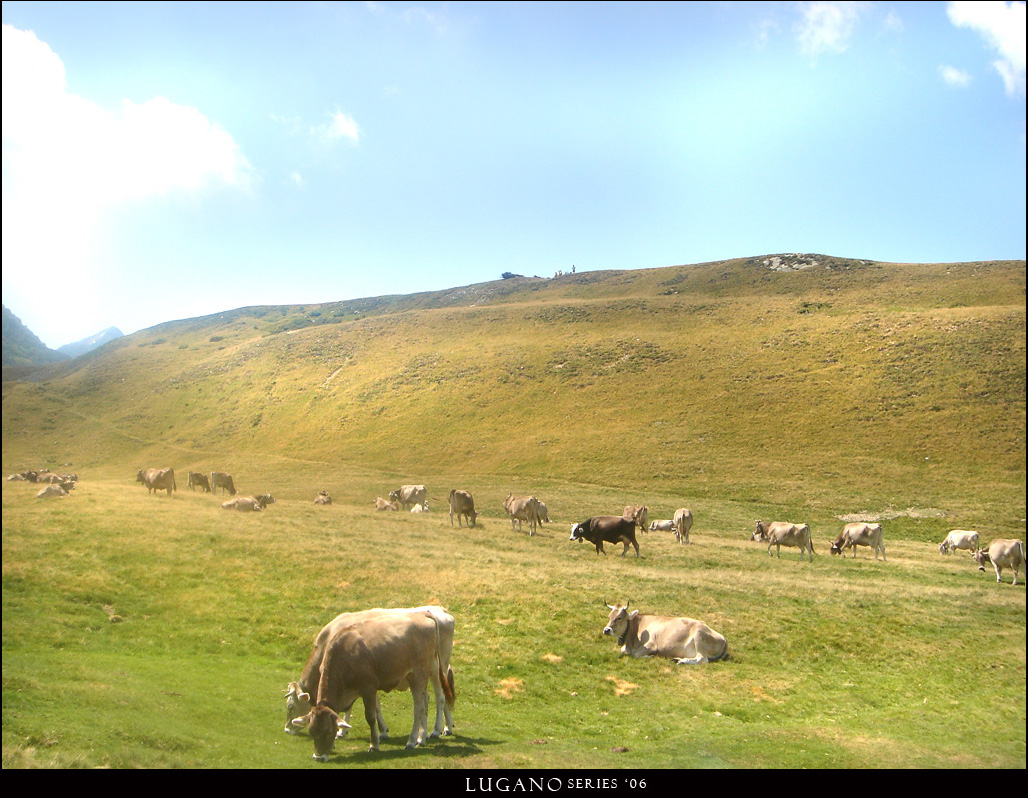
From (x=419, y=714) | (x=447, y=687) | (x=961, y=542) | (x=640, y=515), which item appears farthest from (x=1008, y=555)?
(x=419, y=714)

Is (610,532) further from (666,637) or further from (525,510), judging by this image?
(666,637)

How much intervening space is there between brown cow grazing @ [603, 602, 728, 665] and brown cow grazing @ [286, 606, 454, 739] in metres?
7.59

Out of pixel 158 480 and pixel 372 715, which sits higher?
pixel 158 480

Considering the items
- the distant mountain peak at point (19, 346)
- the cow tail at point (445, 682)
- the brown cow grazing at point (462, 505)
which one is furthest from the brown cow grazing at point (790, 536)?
the distant mountain peak at point (19, 346)

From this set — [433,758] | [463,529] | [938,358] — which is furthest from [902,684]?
[938,358]

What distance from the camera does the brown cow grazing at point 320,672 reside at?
1146 cm

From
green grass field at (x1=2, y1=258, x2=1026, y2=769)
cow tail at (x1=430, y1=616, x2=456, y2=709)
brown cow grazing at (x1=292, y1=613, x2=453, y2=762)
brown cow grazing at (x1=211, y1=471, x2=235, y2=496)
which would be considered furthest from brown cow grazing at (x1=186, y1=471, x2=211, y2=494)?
cow tail at (x1=430, y1=616, x2=456, y2=709)

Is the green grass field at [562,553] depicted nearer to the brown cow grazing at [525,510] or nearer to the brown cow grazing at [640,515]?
the brown cow grazing at [525,510]

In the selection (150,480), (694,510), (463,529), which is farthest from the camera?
(694,510)

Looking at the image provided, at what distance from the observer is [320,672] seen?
11.4 meters

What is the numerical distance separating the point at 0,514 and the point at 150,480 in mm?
14451

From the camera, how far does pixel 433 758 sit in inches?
401

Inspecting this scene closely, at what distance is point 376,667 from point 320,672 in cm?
109
